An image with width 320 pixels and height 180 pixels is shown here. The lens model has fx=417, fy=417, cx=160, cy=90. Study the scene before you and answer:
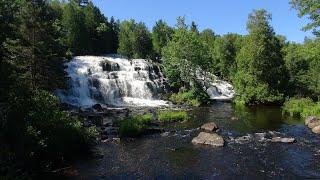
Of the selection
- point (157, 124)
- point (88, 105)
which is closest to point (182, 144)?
point (157, 124)

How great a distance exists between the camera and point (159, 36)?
113375mm

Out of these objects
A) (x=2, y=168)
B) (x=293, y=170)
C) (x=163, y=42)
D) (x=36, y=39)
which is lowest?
(x=293, y=170)

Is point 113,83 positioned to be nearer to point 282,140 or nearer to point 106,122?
point 106,122

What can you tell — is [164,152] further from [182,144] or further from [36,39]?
[36,39]

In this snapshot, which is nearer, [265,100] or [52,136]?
[52,136]

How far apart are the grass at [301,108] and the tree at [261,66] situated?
6.09 metres

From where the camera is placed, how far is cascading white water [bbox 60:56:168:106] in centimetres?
6725

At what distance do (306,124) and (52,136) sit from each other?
30.4 m

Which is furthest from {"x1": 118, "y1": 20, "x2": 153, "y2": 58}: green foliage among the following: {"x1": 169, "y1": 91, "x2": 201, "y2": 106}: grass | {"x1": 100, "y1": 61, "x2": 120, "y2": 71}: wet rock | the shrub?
the shrub

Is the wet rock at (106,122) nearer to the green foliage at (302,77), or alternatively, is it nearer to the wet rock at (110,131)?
the wet rock at (110,131)

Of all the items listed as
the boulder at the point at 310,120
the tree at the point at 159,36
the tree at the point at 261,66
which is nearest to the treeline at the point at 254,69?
the tree at the point at 261,66

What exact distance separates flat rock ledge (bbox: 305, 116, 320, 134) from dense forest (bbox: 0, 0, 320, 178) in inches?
247

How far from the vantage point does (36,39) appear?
40.6 m

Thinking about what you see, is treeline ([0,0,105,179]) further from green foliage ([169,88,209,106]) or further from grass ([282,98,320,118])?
grass ([282,98,320,118])
